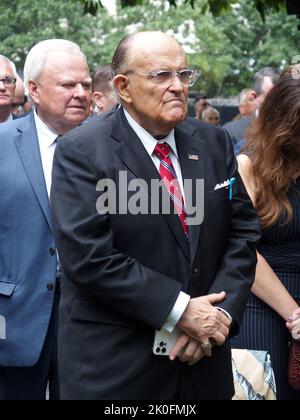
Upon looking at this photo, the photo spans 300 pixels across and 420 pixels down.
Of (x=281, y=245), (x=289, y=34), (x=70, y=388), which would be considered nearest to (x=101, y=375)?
(x=70, y=388)

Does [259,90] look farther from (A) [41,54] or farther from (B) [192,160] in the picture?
(B) [192,160]

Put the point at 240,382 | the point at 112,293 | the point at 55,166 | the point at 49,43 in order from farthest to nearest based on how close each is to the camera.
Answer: the point at 49,43 → the point at 240,382 → the point at 55,166 → the point at 112,293

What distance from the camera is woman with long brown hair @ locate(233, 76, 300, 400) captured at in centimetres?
427

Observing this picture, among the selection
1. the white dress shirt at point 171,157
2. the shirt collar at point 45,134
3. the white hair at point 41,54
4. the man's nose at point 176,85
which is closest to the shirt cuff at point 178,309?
the white dress shirt at point 171,157

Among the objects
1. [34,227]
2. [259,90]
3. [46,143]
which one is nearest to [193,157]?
[34,227]

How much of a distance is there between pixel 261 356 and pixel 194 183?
4.11ft

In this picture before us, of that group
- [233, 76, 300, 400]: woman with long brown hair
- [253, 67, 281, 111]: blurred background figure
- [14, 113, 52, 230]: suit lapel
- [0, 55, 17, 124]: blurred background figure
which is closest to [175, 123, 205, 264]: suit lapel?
[233, 76, 300, 400]: woman with long brown hair

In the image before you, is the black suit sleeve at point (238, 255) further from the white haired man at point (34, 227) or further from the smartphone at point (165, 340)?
the white haired man at point (34, 227)

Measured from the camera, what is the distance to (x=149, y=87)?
11.0ft

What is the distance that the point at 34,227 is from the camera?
4293mm

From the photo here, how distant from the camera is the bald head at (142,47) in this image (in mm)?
3359

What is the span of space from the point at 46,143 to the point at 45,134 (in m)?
0.06

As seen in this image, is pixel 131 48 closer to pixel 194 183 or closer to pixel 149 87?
pixel 149 87

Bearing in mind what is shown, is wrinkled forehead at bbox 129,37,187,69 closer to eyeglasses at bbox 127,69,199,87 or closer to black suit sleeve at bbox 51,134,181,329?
eyeglasses at bbox 127,69,199,87
